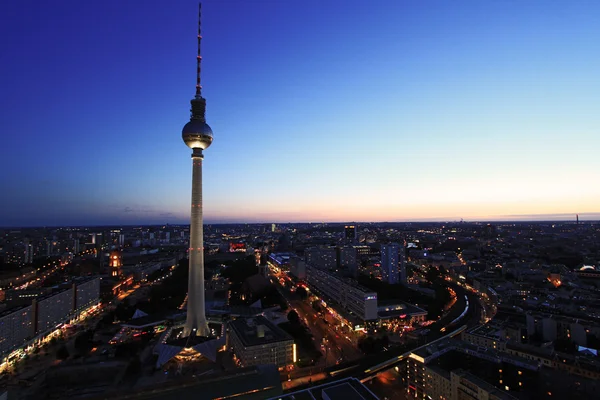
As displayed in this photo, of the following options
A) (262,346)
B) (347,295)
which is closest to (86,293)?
(262,346)

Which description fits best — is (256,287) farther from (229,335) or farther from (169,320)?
(229,335)

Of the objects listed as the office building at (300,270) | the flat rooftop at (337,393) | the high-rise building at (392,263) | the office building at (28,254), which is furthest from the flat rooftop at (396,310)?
the office building at (28,254)

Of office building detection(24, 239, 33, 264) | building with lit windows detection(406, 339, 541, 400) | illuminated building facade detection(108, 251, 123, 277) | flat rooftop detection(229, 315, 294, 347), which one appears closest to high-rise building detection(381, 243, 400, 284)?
flat rooftop detection(229, 315, 294, 347)

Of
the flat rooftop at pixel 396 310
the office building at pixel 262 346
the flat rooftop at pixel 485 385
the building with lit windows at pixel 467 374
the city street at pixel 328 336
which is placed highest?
the flat rooftop at pixel 485 385

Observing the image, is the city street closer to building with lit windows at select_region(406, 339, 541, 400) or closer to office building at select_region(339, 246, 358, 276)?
building with lit windows at select_region(406, 339, 541, 400)

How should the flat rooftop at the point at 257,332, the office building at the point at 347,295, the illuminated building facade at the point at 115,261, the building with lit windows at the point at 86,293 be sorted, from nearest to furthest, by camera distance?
the flat rooftop at the point at 257,332 → the office building at the point at 347,295 → the building with lit windows at the point at 86,293 → the illuminated building facade at the point at 115,261

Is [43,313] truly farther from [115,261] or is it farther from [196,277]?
[115,261]

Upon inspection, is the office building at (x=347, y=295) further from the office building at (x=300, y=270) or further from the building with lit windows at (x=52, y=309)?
the building with lit windows at (x=52, y=309)

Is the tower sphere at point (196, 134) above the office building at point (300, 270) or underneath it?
above
